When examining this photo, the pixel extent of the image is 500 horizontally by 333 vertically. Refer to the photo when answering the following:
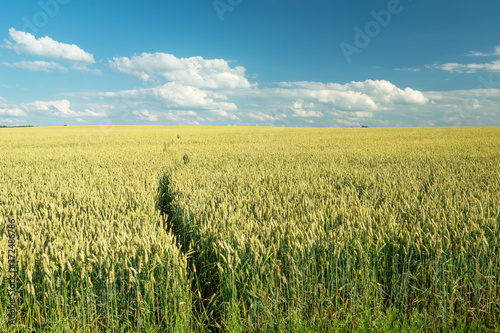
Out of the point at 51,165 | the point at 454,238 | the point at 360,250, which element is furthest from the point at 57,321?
the point at 51,165

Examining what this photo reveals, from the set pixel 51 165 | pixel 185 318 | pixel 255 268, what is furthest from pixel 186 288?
pixel 51 165

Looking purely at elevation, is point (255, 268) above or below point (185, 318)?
above

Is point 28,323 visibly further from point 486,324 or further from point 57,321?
point 486,324

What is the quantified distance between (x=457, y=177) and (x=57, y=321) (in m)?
7.13

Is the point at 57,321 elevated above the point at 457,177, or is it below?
below

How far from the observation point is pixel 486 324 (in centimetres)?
263

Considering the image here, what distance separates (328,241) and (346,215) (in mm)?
789

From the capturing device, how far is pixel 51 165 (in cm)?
912

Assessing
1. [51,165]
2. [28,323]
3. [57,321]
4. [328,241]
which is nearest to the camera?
[57,321]

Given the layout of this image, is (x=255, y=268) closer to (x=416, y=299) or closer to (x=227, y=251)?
(x=227, y=251)

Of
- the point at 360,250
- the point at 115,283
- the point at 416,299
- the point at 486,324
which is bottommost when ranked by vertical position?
the point at 486,324

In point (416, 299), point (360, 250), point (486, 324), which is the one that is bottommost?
point (486, 324)

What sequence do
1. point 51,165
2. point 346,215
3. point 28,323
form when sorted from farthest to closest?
1. point 51,165
2. point 346,215
3. point 28,323

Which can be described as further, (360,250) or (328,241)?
(328,241)
